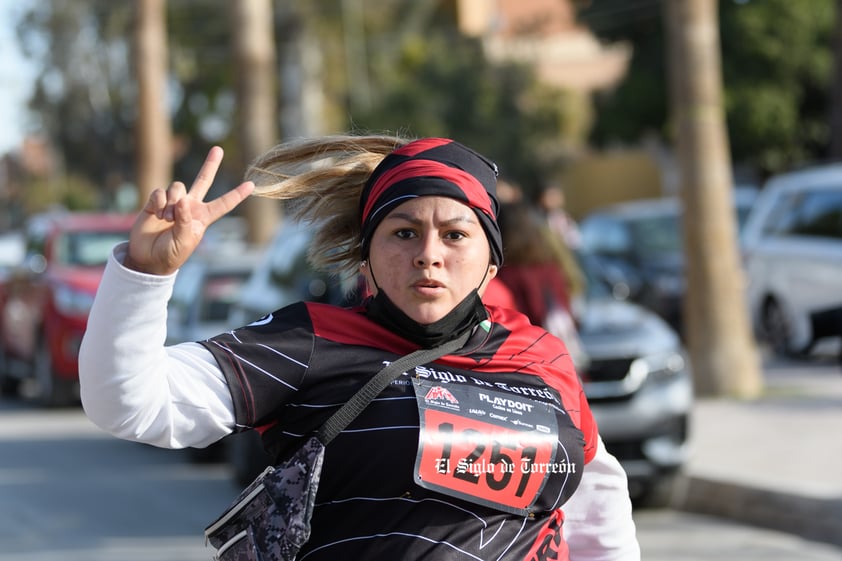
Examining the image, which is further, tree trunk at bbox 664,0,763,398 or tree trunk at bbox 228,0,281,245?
tree trunk at bbox 228,0,281,245

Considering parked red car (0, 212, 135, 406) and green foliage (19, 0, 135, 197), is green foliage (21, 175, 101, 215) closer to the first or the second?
green foliage (19, 0, 135, 197)

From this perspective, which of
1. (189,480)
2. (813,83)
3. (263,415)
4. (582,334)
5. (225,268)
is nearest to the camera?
(263,415)

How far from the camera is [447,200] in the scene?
2.71 m

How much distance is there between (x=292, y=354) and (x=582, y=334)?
6.42 meters

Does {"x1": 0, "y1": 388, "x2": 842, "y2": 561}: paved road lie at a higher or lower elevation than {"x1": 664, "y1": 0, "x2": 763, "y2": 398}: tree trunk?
lower

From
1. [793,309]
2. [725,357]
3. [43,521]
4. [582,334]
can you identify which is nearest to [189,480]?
[43,521]

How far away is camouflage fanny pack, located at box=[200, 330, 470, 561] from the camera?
2.50 m

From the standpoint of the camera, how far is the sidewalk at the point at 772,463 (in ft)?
26.8

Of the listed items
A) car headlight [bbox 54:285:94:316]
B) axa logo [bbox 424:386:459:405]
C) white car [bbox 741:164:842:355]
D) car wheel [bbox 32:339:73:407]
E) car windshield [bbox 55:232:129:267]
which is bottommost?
car wheel [bbox 32:339:73:407]

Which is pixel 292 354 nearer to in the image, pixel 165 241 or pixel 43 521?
pixel 165 241

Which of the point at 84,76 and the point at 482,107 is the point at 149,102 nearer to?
the point at 482,107

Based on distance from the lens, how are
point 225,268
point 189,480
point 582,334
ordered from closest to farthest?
point 582,334
point 189,480
point 225,268

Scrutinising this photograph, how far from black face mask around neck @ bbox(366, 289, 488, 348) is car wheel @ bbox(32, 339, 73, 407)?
12596mm

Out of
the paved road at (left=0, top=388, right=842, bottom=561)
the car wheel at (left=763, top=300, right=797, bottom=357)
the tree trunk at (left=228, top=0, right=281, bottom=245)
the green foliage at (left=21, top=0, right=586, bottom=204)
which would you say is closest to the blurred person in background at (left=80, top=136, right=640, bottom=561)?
the car wheel at (left=763, top=300, right=797, bottom=357)
